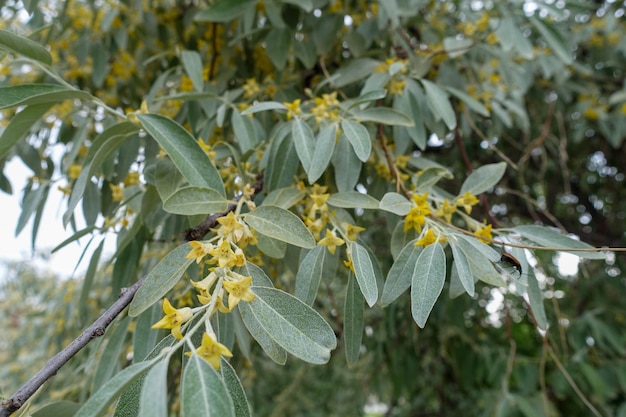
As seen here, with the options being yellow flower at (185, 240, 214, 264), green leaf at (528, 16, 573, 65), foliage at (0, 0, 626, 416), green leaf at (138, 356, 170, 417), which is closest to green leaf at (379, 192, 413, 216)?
foliage at (0, 0, 626, 416)

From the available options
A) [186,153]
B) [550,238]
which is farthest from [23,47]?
[550,238]

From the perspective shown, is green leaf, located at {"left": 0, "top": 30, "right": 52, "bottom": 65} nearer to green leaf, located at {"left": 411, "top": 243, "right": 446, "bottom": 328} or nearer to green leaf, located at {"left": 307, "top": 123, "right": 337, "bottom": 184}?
green leaf, located at {"left": 307, "top": 123, "right": 337, "bottom": 184}

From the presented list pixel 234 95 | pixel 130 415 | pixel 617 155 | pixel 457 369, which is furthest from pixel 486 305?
pixel 130 415

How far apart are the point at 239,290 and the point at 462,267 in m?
0.25

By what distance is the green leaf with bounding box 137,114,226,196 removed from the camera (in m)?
0.64

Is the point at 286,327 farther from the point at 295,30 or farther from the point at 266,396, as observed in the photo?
the point at 266,396

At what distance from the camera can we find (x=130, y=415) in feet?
1.55

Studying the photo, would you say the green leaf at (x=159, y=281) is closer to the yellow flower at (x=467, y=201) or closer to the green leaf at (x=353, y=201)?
the green leaf at (x=353, y=201)

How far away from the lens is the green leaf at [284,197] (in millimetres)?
694

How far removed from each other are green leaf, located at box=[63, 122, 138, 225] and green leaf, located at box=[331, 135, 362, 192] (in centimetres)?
29

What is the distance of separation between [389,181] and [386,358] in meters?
1.02

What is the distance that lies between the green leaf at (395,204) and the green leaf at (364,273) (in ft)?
0.20

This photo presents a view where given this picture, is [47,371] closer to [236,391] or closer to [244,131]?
[236,391]

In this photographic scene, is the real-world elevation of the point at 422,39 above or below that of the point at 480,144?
above
